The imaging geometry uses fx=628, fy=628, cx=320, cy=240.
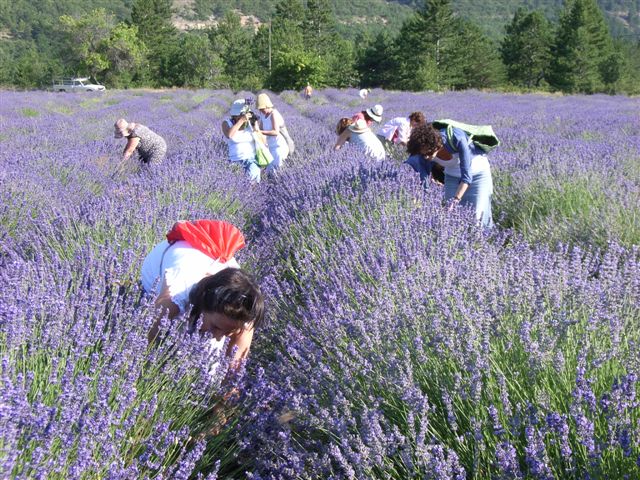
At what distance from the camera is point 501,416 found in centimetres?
149

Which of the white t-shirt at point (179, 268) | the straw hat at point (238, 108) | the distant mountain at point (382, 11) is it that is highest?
the white t-shirt at point (179, 268)

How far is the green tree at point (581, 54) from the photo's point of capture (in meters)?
38.2

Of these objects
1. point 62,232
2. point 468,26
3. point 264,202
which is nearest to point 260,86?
point 468,26

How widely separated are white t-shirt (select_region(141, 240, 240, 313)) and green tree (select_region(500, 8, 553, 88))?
42925 mm

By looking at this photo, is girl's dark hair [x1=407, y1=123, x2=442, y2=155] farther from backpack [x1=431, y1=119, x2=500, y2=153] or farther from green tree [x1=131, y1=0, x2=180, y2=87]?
green tree [x1=131, y1=0, x2=180, y2=87]

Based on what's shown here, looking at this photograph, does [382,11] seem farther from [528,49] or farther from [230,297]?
[230,297]

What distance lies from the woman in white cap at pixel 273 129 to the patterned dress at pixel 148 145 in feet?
3.32

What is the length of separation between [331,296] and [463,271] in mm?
502

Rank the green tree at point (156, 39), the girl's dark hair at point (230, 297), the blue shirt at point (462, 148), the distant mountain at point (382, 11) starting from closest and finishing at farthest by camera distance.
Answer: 1. the girl's dark hair at point (230, 297)
2. the blue shirt at point (462, 148)
3. the green tree at point (156, 39)
4. the distant mountain at point (382, 11)

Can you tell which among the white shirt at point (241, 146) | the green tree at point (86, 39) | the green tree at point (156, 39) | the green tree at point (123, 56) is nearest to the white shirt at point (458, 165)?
the white shirt at point (241, 146)

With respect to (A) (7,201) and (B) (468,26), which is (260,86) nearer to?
(B) (468,26)

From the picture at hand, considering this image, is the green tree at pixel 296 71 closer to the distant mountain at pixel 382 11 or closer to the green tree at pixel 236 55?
the green tree at pixel 236 55

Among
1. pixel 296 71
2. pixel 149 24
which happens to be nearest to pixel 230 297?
pixel 296 71

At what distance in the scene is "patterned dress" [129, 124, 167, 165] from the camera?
6.02 metres
